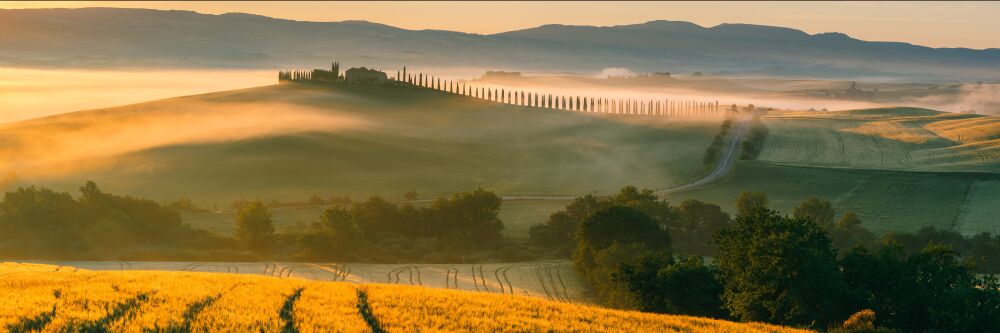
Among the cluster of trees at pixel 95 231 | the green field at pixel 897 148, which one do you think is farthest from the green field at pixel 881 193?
the cluster of trees at pixel 95 231

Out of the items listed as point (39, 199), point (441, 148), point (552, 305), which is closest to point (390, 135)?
point (441, 148)

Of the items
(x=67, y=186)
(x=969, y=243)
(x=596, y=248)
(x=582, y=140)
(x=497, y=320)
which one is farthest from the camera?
(x=582, y=140)

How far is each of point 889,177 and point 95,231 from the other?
104 meters

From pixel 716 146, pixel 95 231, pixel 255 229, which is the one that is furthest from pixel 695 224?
pixel 716 146

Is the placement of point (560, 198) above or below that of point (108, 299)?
below

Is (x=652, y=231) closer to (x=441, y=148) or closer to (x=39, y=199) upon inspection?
(x=39, y=199)

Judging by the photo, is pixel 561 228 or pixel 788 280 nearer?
pixel 788 280

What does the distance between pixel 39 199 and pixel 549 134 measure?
114306 mm

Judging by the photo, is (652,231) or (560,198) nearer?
(652,231)

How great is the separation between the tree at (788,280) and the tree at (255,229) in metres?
55.6

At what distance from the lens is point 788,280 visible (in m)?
47.6

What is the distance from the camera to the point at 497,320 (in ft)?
115

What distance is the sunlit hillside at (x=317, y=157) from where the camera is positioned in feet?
474

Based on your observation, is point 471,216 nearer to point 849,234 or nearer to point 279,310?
point 849,234
